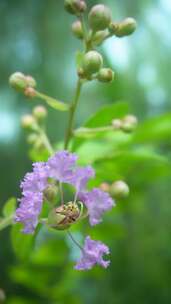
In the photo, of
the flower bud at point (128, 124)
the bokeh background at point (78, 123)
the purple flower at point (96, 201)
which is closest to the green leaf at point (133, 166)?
the bokeh background at point (78, 123)

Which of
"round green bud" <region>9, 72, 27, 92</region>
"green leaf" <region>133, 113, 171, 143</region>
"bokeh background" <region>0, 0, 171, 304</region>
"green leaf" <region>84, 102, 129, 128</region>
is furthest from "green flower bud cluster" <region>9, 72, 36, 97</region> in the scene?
"bokeh background" <region>0, 0, 171, 304</region>

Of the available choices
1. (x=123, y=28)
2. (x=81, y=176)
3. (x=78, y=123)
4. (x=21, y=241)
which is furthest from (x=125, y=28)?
(x=78, y=123)

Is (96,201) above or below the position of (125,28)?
below

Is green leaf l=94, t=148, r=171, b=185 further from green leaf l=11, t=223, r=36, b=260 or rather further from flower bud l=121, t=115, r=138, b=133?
green leaf l=11, t=223, r=36, b=260

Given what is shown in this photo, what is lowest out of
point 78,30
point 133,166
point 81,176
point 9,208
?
point 133,166

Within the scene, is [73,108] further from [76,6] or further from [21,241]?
[21,241]

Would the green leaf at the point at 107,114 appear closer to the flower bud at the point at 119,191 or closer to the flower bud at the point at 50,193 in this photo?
the flower bud at the point at 119,191

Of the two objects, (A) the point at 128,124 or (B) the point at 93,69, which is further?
(A) the point at 128,124
